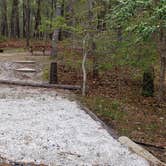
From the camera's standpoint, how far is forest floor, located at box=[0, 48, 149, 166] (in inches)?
289

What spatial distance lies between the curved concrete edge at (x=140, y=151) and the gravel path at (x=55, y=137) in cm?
19

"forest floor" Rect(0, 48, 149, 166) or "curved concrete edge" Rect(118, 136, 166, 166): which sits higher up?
"forest floor" Rect(0, 48, 149, 166)

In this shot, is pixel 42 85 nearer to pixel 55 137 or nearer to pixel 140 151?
pixel 55 137

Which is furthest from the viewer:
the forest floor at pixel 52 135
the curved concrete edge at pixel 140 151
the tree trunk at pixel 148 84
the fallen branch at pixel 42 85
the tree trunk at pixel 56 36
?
the tree trunk at pixel 56 36

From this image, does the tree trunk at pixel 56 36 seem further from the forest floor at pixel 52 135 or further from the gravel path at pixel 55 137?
the gravel path at pixel 55 137

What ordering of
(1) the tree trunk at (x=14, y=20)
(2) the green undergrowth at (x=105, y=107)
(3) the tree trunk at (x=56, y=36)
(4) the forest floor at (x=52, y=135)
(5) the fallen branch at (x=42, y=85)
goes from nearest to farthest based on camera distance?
1. (4) the forest floor at (x=52, y=135)
2. (2) the green undergrowth at (x=105, y=107)
3. (5) the fallen branch at (x=42, y=85)
4. (3) the tree trunk at (x=56, y=36)
5. (1) the tree trunk at (x=14, y=20)

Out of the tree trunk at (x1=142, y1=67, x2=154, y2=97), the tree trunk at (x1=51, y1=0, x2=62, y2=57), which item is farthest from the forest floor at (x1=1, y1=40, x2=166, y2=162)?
the tree trunk at (x1=51, y1=0, x2=62, y2=57)

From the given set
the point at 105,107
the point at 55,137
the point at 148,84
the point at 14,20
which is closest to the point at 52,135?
the point at 55,137

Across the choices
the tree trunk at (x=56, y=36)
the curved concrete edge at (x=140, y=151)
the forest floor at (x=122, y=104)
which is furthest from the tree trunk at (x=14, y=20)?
the curved concrete edge at (x=140, y=151)

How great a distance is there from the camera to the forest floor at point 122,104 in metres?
10.1

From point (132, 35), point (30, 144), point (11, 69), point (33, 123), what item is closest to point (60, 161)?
point (30, 144)

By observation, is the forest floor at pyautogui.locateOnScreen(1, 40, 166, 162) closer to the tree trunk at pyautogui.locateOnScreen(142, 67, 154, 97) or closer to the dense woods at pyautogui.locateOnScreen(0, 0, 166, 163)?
the dense woods at pyautogui.locateOnScreen(0, 0, 166, 163)

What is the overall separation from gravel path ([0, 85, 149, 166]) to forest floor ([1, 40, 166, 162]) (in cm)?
90

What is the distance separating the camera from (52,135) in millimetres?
8734
